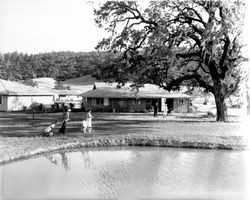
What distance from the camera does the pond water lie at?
10352 mm

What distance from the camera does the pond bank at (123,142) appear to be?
17.3m

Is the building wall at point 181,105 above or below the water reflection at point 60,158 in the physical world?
above

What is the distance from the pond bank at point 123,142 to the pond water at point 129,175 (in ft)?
2.89

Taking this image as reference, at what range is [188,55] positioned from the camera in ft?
102

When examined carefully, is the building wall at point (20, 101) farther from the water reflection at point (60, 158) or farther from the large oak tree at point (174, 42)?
the water reflection at point (60, 158)

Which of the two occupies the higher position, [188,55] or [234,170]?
[188,55]

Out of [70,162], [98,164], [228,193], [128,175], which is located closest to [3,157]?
[70,162]

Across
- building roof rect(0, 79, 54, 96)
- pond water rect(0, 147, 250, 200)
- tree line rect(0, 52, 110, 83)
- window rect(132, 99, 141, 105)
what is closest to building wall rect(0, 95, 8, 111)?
building roof rect(0, 79, 54, 96)

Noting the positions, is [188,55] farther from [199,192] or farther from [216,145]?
[199,192]

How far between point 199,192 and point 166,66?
21.9 meters

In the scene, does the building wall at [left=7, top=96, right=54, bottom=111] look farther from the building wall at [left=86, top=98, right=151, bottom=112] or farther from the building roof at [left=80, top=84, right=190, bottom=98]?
the building wall at [left=86, top=98, right=151, bottom=112]

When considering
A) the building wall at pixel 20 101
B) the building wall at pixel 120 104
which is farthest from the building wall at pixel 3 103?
the building wall at pixel 120 104

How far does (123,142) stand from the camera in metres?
19.1

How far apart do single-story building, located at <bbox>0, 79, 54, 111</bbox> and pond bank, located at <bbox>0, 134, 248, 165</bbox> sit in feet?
77.9
